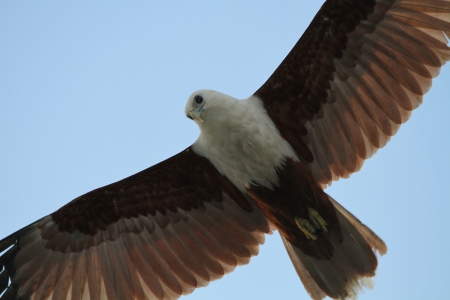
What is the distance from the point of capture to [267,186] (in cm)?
751

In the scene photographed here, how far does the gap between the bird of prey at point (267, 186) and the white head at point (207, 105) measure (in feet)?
0.04

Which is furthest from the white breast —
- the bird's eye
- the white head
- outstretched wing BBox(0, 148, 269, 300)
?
outstretched wing BBox(0, 148, 269, 300)

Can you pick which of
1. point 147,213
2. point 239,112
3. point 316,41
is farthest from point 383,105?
point 147,213

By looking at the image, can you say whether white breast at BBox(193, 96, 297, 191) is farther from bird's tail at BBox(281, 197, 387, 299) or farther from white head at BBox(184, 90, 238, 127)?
bird's tail at BBox(281, 197, 387, 299)

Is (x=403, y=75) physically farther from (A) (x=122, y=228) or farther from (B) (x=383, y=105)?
(A) (x=122, y=228)

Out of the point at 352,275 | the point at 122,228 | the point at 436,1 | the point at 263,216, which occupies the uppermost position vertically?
the point at 436,1

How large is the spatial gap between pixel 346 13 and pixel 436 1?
99cm

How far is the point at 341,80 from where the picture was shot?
7.74m

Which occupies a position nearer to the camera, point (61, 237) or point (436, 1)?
point (436, 1)

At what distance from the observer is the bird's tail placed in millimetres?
7316

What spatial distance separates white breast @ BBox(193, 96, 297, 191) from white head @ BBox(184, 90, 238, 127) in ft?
0.04

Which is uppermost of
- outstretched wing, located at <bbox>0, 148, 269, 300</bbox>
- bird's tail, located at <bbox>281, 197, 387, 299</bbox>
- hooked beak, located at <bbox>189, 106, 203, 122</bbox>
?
hooked beak, located at <bbox>189, 106, 203, 122</bbox>

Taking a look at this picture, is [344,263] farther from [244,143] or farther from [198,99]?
[198,99]

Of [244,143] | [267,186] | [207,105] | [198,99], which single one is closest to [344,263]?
[267,186]
